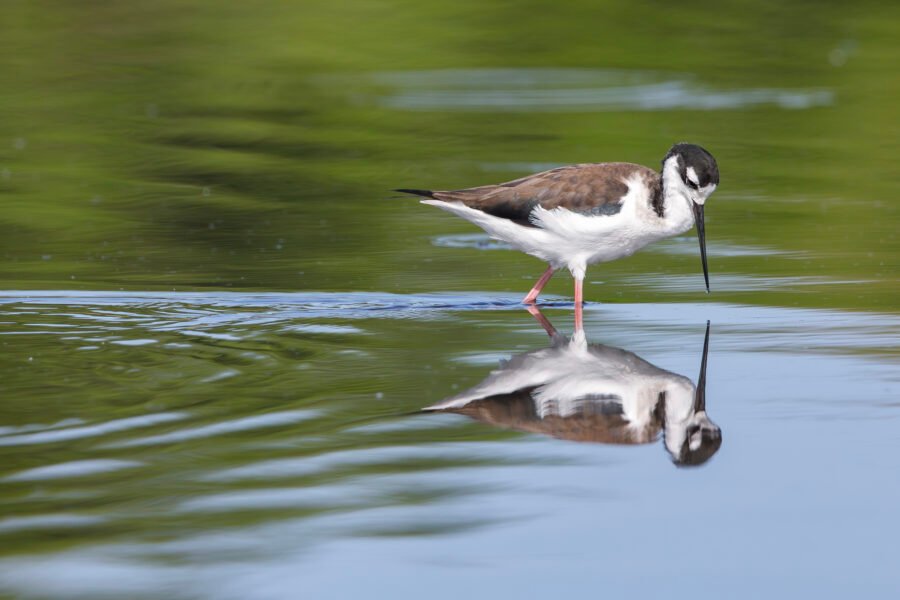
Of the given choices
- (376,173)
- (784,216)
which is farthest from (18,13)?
(784,216)

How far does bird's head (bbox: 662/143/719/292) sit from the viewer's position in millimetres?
10953

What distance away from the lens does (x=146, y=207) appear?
15195 mm

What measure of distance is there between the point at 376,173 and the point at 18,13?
1345 cm

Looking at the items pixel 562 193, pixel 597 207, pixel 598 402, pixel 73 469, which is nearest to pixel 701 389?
pixel 598 402

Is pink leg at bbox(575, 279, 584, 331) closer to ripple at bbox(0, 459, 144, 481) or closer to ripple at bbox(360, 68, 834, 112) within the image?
ripple at bbox(0, 459, 144, 481)

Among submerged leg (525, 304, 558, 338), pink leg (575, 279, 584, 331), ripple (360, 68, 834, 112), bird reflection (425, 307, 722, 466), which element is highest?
ripple (360, 68, 834, 112)

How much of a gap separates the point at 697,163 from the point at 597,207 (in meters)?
0.74

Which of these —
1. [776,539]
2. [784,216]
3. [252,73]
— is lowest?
[776,539]

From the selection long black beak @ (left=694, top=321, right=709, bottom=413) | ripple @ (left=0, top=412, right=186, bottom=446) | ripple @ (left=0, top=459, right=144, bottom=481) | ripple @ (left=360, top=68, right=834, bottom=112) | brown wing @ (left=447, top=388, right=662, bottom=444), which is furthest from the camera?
ripple @ (left=360, top=68, right=834, bottom=112)

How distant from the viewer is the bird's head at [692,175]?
1095 centimetres

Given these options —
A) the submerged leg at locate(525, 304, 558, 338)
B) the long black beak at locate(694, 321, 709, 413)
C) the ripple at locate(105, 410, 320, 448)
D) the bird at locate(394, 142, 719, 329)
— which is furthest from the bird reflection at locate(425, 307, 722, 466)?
the bird at locate(394, 142, 719, 329)

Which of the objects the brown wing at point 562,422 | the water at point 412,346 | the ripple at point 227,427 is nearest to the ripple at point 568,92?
the water at point 412,346

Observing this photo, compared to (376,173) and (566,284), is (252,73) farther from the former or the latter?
(566,284)

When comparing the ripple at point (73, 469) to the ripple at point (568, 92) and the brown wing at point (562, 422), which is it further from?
the ripple at point (568, 92)
